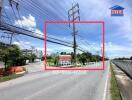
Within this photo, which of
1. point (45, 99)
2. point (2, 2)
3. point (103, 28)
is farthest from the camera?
point (2, 2)

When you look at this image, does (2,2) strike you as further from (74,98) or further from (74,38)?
(74,38)

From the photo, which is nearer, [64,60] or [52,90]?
[52,90]

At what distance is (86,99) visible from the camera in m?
12.6

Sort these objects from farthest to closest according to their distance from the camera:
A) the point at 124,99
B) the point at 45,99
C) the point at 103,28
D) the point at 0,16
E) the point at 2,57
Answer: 1. the point at 2,57
2. the point at 0,16
3. the point at 103,28
4. the point at 124,99
5. the point at 45,99

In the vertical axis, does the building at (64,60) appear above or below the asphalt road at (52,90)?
above

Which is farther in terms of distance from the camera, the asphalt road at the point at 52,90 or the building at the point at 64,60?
the building at the point at 64,60

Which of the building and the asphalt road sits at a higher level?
the building

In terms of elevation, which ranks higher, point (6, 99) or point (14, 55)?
point (14, 55)

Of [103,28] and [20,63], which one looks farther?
[20,63]

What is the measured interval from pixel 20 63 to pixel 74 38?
53.1ft

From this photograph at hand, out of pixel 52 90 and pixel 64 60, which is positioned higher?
pixel 64 60

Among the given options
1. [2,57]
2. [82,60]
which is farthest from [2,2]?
[82,60]

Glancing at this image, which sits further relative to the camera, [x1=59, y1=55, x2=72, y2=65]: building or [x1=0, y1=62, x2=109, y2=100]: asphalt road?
[x1=59, y1=55, x2=72, y2=65]: building

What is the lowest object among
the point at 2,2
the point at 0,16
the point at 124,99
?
the point at 124,99
